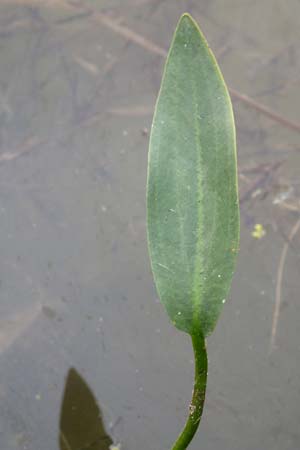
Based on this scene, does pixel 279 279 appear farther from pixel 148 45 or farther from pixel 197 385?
pixel 148 45

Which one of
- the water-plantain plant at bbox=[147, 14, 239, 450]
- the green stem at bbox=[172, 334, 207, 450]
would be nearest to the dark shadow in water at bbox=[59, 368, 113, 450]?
the green stem at bbox=[172, 334, 207, 450]

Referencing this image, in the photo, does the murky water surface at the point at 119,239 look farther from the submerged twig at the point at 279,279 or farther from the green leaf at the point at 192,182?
the green leaf at the point at 192,182

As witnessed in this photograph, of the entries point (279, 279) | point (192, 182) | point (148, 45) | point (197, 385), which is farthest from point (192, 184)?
point (148, 45)

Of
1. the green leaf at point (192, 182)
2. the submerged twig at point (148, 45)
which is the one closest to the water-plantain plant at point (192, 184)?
the green leaf at point (192, 182)

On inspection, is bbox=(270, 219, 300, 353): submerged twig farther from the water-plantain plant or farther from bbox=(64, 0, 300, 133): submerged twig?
the water-plantain plant

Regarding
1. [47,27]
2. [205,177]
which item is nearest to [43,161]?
[47,27]

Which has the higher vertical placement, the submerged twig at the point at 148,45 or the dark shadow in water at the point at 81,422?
the submerged twig at the point at 148,45

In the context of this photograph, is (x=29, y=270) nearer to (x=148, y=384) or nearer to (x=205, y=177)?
(x=148, y=384)
